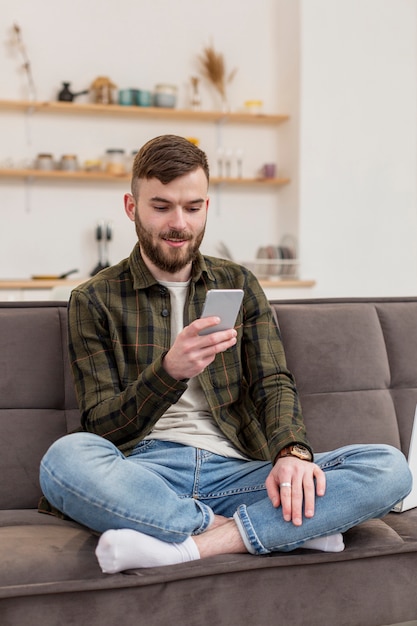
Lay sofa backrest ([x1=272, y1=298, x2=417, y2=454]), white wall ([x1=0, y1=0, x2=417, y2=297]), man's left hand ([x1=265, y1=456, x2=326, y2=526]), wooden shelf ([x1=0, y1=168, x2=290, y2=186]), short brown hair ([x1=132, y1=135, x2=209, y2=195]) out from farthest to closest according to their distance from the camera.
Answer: white wall ([x1=0, y1=0, x2=417, y2=297]) → wooden shelf ([x1=0, y1=168, x2=290, y2=186]) → sofa backrest ([x1=272, y1=298, x2=417, y2=454]) → short brown hair ([x1=132, y1=135, x2=209, y2=195]) → man's left hand ([x1=265, y1=456, x2=326, y2=526])

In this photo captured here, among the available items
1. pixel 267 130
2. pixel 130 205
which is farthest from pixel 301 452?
pixel 267 130

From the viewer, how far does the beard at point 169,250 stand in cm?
185

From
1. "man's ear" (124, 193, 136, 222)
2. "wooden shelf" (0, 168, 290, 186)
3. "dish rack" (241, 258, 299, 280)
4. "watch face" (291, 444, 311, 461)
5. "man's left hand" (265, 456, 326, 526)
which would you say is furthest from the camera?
"dish rack" (241, 258, 299, 280)

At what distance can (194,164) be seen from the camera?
1.84 metres

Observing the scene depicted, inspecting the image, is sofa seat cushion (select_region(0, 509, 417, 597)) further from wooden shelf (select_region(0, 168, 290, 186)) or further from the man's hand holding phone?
wooden shelf (select_region(0, 168, 290, 186))

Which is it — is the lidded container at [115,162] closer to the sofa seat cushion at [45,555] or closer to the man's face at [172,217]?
the man's face at [172,217]

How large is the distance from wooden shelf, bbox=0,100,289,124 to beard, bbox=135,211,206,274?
3.27m

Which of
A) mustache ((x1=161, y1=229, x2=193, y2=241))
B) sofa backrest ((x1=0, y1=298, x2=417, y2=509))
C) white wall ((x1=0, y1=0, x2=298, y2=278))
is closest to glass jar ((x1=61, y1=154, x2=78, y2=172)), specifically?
white wall ((x1=0, y1=0, x2=298, y2=278))

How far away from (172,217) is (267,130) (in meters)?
3.79

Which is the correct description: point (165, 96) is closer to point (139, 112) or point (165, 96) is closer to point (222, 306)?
point (139, 112)

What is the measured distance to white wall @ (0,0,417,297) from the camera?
5.09 m

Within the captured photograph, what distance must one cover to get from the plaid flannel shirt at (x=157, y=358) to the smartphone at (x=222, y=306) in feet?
0.82

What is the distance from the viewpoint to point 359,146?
5250mm

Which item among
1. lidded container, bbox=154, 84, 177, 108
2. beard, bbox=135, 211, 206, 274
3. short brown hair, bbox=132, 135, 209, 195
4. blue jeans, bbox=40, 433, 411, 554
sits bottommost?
blue jeans, bbox=40, 433, 411, 554
